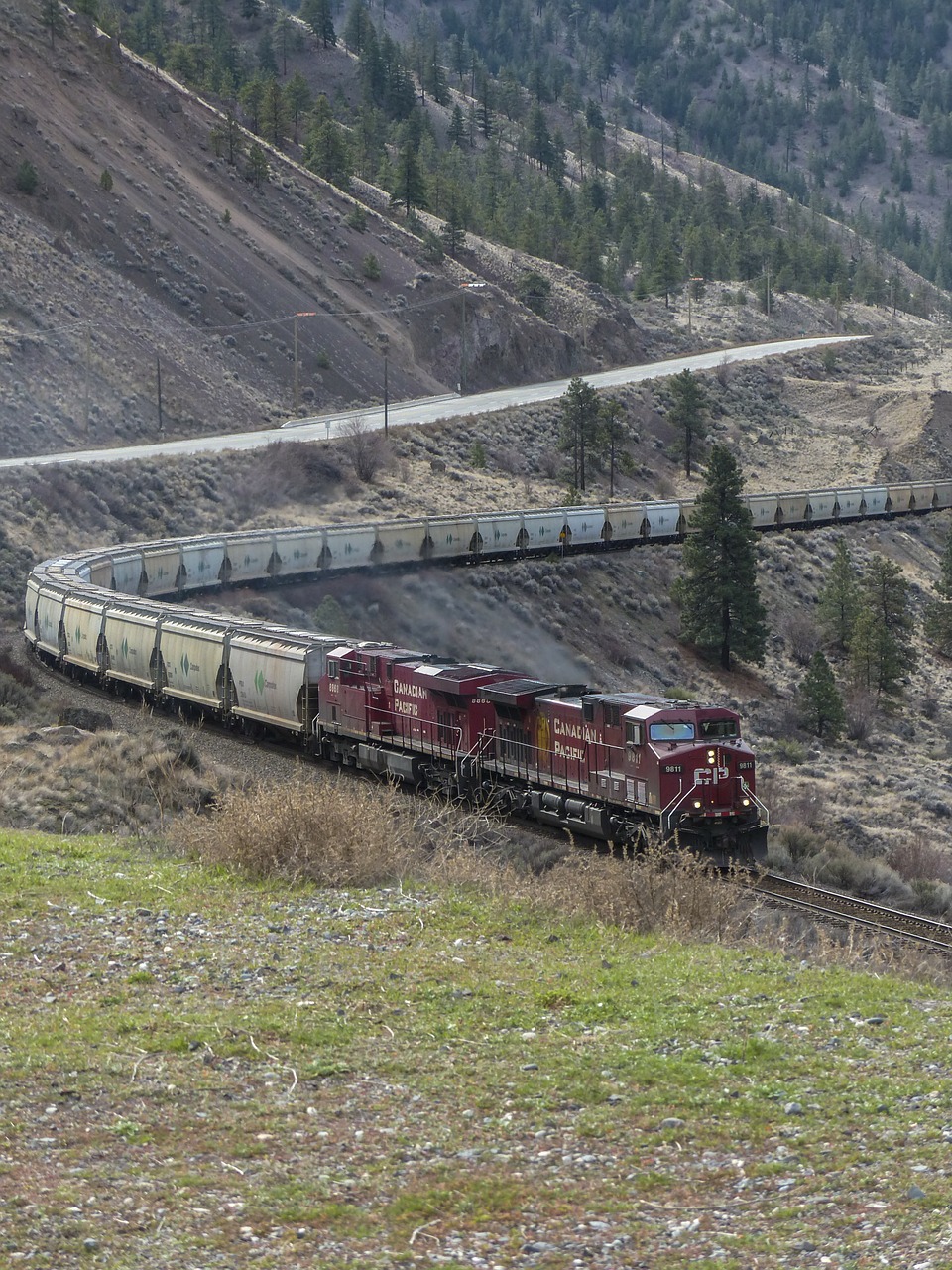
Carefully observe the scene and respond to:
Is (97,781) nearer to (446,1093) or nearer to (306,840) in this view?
(306,840)

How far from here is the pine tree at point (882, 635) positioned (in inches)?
2275

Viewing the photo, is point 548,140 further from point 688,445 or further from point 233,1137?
point 233,1137

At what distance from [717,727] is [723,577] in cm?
3496

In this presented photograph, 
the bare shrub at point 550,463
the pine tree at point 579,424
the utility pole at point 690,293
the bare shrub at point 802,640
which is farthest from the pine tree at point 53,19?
the bare shrub at point 802,640

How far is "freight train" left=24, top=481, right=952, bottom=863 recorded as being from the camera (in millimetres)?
24047

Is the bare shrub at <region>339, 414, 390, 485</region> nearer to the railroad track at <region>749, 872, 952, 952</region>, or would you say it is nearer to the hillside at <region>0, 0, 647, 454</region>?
the hillside at <region>0, 0, 647, 454</region>

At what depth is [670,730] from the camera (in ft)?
78.5

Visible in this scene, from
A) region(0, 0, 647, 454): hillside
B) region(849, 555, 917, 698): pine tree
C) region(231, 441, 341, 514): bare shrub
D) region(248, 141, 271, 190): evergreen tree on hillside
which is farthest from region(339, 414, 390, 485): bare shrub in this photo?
region(248, 141, 271, 190): evergreen tree on hillside

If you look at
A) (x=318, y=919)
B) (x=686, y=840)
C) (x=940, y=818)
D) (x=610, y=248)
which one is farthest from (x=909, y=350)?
(x=318, y=919)

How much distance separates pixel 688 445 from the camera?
93.2 meters

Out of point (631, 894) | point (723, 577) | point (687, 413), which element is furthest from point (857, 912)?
point (687, 413)

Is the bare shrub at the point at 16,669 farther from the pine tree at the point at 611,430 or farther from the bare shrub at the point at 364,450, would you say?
the pine tree at the point at 611,430

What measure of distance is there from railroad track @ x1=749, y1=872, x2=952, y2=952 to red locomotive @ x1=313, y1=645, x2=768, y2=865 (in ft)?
2.93

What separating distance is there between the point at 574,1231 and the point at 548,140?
628 feet
